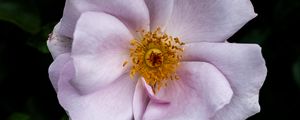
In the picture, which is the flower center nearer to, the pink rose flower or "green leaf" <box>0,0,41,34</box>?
the pink rose flower

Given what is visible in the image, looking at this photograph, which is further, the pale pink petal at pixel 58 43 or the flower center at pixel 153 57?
the flower center at pixel 153 57

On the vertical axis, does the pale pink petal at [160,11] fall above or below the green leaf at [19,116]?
above

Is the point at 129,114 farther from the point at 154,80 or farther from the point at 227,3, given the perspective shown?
the point at 227,3

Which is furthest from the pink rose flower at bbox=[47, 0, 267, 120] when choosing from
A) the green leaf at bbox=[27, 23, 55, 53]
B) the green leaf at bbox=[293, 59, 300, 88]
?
the green leaf at bbox=[293, 59, 300, 88]

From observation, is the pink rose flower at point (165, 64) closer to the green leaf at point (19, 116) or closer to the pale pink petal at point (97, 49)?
the pale pink petal at point (97, 49)

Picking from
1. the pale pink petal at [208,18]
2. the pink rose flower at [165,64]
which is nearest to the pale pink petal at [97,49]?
the pink rose flower at [165,64]

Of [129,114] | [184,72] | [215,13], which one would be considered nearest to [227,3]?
[215,13]

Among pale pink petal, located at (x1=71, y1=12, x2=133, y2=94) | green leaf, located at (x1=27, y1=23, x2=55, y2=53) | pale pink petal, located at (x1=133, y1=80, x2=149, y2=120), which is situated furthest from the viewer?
green leaf, located at (x1=27, y1=23, x2=55, y2=53)

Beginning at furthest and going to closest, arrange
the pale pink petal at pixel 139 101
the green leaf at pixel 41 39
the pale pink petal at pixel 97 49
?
the green leaf at pixel 41 39 < the pale pink petal at pixel 139 101 < the pale pink petal at pixel 97 49

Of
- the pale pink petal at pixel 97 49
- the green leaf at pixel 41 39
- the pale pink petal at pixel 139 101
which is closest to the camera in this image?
the pale pink petal at pixel 97 49
